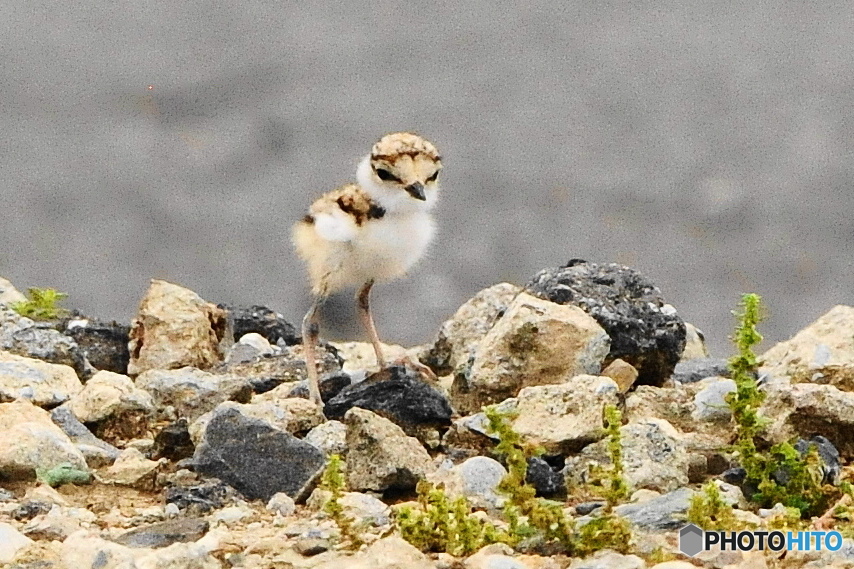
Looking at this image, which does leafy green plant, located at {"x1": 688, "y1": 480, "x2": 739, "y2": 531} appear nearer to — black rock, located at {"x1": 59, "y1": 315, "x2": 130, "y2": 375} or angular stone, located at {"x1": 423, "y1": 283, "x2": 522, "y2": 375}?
angular stone, located at {"x1": 423, "y1": 283, "x2": 522, "y2": 375}

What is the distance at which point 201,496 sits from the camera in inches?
162

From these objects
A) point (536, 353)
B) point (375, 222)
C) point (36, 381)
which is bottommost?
point (36, 381)

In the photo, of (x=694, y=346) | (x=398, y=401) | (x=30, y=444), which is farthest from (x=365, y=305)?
(x=30, y=444)

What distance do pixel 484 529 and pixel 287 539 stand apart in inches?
19.4

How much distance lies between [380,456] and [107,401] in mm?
1043

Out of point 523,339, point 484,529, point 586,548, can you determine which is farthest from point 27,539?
point 523,339

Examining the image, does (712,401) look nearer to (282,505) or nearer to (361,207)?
(361,207)

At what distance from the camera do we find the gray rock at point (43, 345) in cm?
546

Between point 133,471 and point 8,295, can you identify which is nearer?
point 133,471

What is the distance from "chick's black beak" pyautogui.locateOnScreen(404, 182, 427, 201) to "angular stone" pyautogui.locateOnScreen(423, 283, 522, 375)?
0.62m

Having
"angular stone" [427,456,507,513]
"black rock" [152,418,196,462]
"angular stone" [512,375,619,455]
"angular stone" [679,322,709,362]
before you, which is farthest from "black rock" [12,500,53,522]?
→ "angular stone" [679,322,709,362]

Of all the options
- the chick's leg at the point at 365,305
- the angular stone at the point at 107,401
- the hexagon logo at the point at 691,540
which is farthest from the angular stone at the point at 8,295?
the hexagon logo at the point at 691,540

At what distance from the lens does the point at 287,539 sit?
3.76 m

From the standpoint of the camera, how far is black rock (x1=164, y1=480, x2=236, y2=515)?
13.4ft
